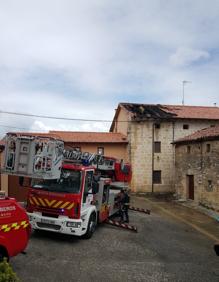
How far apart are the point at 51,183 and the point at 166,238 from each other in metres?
4.95

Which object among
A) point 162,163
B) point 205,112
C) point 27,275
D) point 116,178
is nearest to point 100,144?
point 162,163

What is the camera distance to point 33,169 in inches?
385

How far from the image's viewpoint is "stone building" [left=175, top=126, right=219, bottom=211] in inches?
813

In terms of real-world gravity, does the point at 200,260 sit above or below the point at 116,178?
below

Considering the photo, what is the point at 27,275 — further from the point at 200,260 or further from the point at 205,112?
the point at 205,112

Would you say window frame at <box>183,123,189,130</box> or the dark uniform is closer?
the dark uniform

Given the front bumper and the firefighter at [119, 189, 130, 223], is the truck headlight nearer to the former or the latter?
the front bumper

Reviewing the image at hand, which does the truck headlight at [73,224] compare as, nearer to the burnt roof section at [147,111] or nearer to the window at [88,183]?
the window at [88,183]

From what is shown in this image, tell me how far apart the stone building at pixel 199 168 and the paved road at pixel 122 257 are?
22.3 ft

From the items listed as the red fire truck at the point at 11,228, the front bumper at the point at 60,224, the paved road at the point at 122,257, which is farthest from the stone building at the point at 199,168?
the red fire truck at the point at 11,228

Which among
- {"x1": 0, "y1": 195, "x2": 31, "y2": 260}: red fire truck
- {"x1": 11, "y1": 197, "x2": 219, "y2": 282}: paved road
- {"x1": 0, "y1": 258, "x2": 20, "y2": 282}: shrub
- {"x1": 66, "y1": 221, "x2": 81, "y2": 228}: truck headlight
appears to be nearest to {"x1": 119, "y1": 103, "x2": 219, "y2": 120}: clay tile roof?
{"x1": 11, "y1": 197, "x2": 219, "y2": 282}: paved road

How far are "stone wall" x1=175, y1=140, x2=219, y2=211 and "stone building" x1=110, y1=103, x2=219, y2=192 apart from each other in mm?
4015

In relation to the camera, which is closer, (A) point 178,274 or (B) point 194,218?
(A) point 178,274

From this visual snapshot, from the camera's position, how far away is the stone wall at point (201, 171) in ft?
67.5
